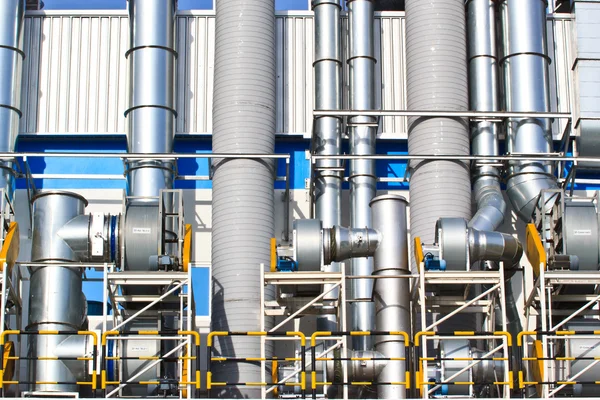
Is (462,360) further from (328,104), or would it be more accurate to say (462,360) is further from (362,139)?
(328,104)

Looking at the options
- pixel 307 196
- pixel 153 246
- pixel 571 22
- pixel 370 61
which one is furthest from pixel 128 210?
pixel 571 22

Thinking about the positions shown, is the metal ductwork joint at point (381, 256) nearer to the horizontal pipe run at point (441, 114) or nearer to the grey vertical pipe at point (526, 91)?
the horizontal pipe run at point (441, 114)

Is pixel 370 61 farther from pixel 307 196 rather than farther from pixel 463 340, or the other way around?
pixel 463 340

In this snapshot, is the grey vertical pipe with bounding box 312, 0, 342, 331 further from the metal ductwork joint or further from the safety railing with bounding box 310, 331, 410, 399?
the safety railing with bounding box 310, 331, 410, 399

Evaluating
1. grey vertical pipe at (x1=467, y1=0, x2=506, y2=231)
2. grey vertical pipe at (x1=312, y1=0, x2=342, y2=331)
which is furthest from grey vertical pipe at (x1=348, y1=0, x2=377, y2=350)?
grey vertical pipe at (x1=467, y1=0, x2=506, y2=231)

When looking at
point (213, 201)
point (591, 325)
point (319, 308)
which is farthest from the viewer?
point (213, 201)

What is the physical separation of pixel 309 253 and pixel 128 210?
3287 millimetres

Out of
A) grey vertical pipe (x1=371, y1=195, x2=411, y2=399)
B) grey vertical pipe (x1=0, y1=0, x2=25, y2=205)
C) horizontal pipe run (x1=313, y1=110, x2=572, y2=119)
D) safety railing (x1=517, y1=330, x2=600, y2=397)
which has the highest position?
grey vertical pipe (x1=0, y1=0, x2=25, y2=205)

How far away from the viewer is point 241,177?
78.8 ft

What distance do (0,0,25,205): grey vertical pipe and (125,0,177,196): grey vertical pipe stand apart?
A: 2.32 m

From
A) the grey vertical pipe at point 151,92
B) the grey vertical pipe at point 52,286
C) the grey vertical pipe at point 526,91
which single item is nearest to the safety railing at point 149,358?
the grey vertical pipe at point 52,286

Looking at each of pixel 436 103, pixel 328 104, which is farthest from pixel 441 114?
pixel 328 104

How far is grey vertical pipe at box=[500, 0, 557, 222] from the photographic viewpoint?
24.7 m

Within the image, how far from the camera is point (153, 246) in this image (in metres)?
21.4
